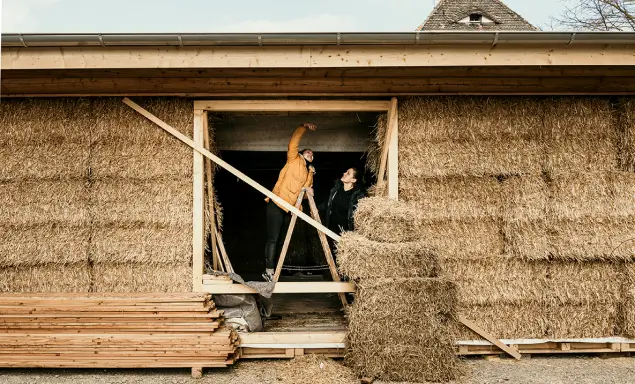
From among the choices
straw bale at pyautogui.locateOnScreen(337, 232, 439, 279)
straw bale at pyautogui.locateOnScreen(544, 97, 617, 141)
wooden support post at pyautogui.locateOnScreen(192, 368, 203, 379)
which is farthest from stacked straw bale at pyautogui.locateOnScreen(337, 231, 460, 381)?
straw bale at pyautogui.locateOnScreen(544, 97, 617, 141)

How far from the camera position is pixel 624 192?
5.91 meters

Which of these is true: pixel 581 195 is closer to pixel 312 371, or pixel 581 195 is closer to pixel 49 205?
pixel 312 371

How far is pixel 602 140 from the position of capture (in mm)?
5957

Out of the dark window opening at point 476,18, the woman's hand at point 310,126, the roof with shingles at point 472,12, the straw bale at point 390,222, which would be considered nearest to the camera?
the straw bale at point 390,222

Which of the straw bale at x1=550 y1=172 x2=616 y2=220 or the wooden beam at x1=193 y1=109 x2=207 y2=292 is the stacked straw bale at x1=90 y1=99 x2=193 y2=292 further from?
the straw bale at x1=550 y1=172 x2=616 y2=220

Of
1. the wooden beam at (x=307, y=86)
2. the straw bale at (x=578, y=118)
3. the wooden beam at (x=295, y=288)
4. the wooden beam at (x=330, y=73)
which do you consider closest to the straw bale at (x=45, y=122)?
the wooden beam at (x=307, y=86)

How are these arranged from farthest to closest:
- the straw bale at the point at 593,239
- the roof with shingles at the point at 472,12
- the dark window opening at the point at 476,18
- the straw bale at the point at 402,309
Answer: the dark window opening at the point at 476,18 < the roof with shingles at the point at 472,12 < the straw bale at the point at 593,239 < the straw bale at the point at 402,309

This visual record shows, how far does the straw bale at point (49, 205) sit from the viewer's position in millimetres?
5828

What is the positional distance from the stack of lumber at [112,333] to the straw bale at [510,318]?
278 centimetres

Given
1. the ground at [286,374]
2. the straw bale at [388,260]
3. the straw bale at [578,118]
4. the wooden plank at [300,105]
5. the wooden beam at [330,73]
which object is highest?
the wooden beam at [330,73]

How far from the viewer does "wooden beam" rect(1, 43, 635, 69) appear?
202 inches

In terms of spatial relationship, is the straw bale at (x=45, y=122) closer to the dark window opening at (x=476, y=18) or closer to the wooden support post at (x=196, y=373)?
the wooden support post at (x=196, y=373)

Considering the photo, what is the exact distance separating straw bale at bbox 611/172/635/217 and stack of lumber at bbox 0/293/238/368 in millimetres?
4652

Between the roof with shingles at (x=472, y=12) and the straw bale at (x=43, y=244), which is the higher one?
the roof with shingles at (x=472, y=12)
